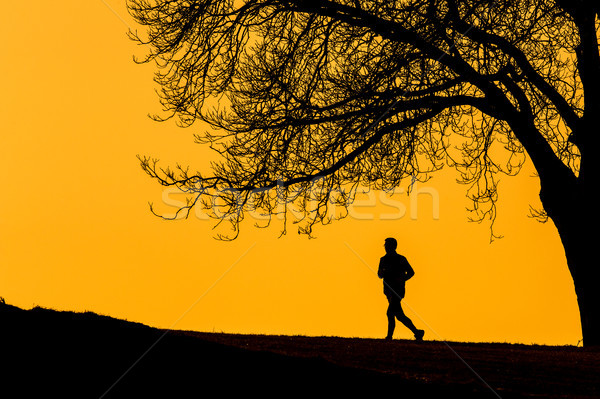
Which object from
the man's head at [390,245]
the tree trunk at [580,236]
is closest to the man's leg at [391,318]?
the man's head at [390,245]

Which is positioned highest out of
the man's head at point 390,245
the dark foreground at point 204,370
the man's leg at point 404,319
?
the man's head at point 390,245

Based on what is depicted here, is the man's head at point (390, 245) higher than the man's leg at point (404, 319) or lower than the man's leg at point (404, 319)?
higher

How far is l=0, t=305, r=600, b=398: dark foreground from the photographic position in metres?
7.01

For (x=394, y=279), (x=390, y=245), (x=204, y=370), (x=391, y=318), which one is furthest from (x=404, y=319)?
(x=204, y=370)

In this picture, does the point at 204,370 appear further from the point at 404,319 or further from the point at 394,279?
the point at 404,319

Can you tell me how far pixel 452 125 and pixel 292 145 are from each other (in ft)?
12.3

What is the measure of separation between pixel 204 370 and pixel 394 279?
7331mm

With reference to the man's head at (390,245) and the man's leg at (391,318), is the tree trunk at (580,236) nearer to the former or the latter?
the man's head at (390,245)

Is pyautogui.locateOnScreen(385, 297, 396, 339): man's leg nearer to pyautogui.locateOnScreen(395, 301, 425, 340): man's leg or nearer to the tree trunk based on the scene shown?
pyautogui.locateOnScreen(395, 301, 425, 340): man's leg

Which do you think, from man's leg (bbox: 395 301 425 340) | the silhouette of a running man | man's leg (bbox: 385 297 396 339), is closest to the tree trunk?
the silhouette of a running man

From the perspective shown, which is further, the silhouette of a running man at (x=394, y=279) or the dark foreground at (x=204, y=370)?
the silhouette of a running man at (x=394, y=279)

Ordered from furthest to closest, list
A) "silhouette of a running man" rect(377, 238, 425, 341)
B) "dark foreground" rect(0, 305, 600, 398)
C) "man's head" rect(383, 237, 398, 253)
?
1. "man's head" rect(383, 237, 398, 253)
2. "silhouette of a running man" rect(377, 238, 425, 341)
3. "dark foreground" rect(0, 305, 600, 398)

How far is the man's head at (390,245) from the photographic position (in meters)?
14.4

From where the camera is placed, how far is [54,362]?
25.1 ft
